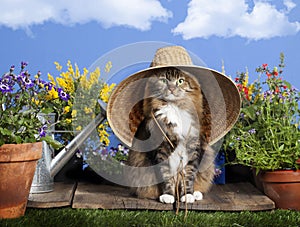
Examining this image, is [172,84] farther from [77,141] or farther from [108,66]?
[77,141]

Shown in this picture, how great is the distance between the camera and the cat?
8.02 ft

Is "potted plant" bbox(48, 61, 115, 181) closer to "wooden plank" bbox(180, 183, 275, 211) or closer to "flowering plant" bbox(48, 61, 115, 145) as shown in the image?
"flowering plant" bbox(48, 61, 115, 145)

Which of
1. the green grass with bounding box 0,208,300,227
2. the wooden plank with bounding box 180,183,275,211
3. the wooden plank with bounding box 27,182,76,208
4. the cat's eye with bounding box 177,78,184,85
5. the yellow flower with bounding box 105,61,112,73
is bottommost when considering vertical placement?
the green grass with bounding box 0,208,300,227

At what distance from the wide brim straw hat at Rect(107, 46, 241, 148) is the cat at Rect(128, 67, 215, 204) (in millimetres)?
77

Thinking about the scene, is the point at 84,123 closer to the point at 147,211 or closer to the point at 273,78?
the point at 147,211

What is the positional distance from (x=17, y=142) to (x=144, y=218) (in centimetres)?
74

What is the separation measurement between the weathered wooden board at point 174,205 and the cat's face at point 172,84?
581 millimetres

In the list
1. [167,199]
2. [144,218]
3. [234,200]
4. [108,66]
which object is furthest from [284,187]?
[108,66]

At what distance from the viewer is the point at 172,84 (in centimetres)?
242

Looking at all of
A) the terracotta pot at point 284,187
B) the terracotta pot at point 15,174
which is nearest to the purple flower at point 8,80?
the terracotta pot at point 15,174

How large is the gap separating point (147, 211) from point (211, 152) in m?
0.57

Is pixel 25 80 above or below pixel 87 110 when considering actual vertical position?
above

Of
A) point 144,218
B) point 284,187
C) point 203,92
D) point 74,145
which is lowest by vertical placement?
point 144,218

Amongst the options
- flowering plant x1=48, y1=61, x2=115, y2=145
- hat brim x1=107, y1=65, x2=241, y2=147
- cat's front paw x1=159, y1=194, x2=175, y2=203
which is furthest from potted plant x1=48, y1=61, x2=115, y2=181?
cat's front paw x1=159, y1=194, x2=175, y2=203
